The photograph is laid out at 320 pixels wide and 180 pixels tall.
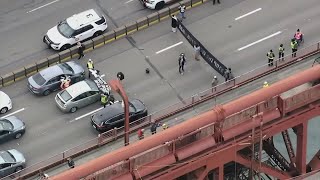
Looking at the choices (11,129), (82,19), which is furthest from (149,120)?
(82,19)

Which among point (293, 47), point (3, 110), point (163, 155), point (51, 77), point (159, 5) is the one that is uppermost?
point (163, 155)

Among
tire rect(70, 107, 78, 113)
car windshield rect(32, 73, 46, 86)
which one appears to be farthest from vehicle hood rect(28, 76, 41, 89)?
tire rect(70, 107, 78, 113)

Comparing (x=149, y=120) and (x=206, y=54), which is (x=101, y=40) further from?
(x=149, y=120)

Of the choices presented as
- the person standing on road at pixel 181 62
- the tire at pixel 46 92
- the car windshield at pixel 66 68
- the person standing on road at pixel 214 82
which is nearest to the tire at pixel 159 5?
the person standing on road at pixel 181 62

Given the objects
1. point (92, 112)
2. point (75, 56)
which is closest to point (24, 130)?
point (92, 112)

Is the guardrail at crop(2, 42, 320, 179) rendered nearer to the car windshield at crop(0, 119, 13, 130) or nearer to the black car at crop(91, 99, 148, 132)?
the black car at crop(91, 99, 148, 132)
